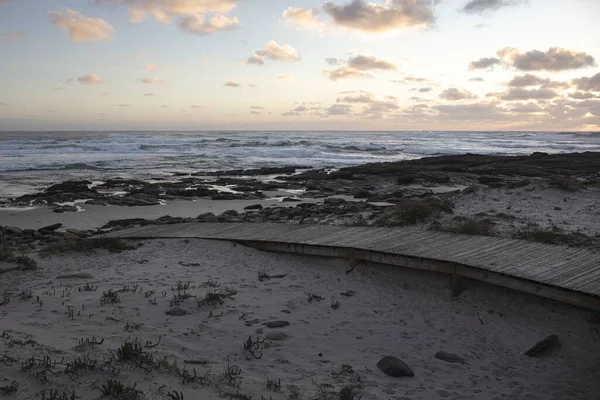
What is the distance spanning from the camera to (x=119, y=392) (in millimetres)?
3666

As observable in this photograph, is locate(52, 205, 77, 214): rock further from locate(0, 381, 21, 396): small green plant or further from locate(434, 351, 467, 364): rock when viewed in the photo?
locate(434, 351, 467, 364): rock

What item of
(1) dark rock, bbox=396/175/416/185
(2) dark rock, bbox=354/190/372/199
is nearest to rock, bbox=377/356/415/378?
(2) dark rock, bbox=354/190/372/199

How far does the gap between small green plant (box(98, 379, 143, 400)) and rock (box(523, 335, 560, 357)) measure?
A: 156 inches

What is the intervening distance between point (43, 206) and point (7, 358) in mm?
14068

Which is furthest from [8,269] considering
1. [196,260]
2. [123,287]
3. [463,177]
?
[463,177]

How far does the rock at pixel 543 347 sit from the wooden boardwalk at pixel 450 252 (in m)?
0.45

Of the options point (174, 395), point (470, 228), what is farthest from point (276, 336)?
point (470, 228)

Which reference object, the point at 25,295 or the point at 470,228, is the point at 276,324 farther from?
the point at 470,228

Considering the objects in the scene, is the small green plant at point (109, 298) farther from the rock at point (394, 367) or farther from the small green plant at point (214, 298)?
the rock at point (394, 367)

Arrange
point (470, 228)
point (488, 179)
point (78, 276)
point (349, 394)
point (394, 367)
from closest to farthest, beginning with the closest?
point (349, 394) < point (394, 367) < point (78, 276) < point (470, 228) < point (488, 179)

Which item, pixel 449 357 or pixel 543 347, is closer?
pixel 449 357

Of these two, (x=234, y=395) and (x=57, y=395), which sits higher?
(x=57, y=395)

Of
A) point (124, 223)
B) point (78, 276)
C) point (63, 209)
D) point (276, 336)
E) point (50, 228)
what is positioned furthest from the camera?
point (63, 209)

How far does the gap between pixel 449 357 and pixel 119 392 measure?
3.29 metres
